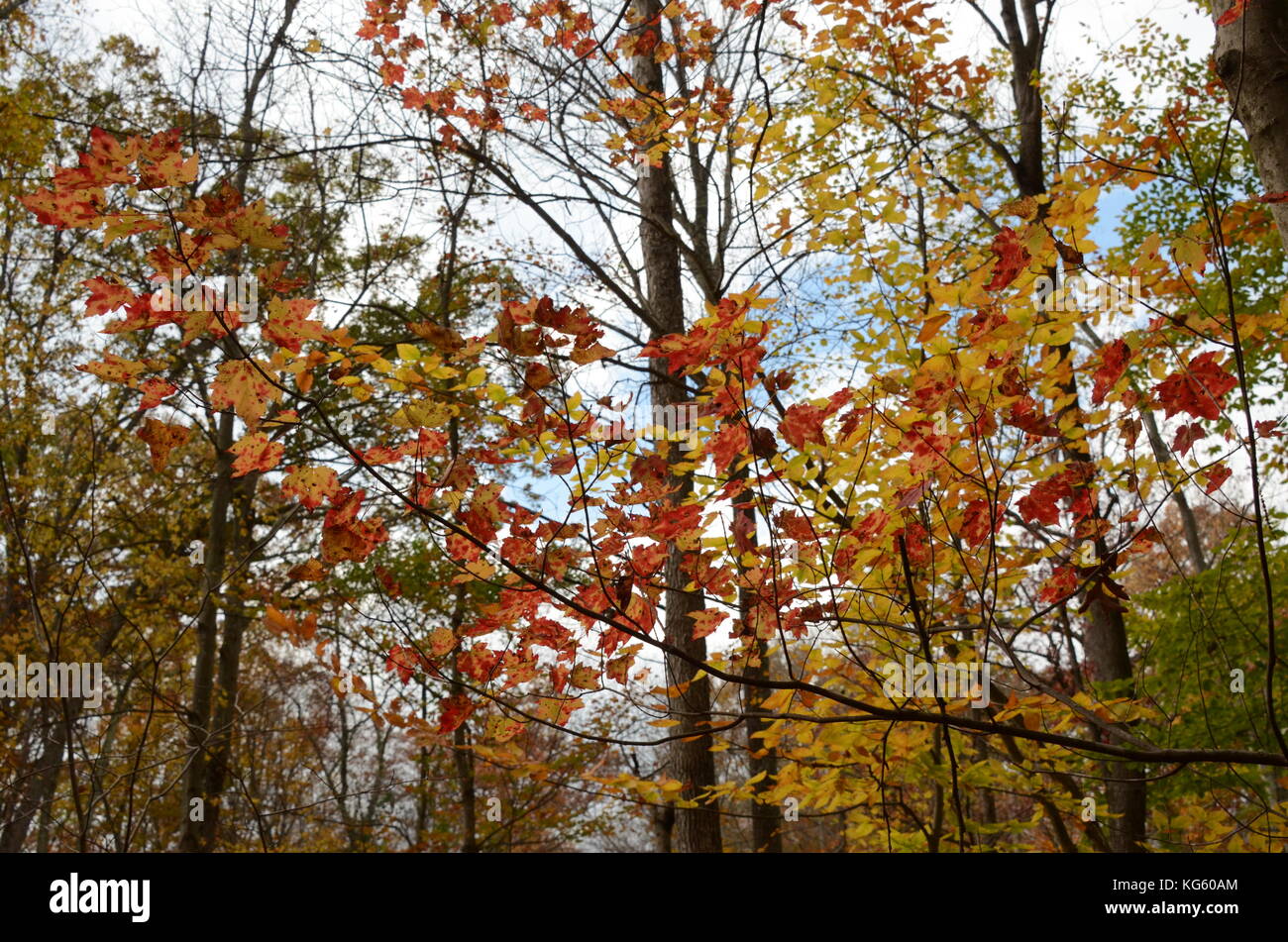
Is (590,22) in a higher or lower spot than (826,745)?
higher

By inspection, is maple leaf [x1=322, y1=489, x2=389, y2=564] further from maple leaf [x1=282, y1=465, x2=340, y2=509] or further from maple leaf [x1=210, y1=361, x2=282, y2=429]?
maple leaf [x1=210, y1=361, x2=282, y2=429]

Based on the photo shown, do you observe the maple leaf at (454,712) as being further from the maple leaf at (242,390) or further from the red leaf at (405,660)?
the maple leaf at (242,390)

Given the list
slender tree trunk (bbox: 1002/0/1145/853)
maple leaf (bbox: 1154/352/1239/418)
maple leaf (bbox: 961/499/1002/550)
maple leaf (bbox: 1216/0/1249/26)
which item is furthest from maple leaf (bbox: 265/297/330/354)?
slender tree trunk (bbox: 1002/0/1145/853)

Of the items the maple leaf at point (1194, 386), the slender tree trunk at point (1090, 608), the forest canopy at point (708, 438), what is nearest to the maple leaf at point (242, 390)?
the forest canopy at point (708, 438)

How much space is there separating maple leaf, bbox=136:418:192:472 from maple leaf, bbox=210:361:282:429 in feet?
0.59

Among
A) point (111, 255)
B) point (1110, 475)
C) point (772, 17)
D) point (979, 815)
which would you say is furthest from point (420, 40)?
point (979, 815)

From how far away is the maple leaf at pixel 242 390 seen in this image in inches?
62.2

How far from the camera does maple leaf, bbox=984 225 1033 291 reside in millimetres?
1909

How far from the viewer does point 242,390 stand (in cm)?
159

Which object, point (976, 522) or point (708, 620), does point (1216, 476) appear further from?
point (708, 620)

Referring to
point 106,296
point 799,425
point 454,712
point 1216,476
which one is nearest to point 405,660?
point 454,712
